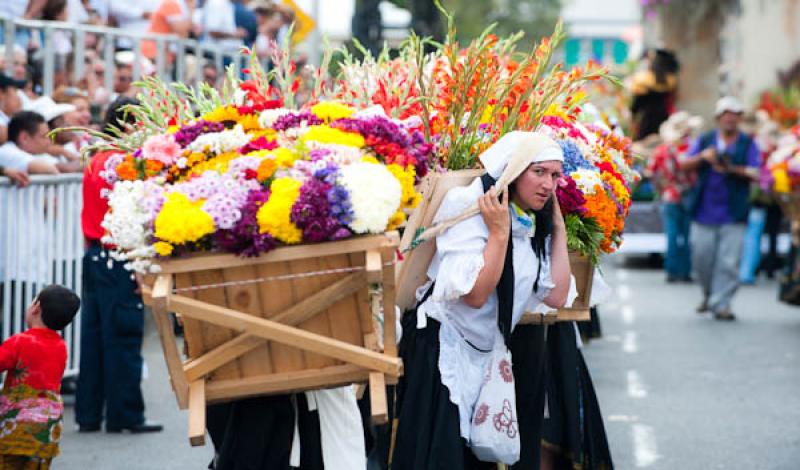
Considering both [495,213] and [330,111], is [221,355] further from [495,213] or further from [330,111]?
[495,213]

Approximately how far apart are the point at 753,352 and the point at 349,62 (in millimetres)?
7175

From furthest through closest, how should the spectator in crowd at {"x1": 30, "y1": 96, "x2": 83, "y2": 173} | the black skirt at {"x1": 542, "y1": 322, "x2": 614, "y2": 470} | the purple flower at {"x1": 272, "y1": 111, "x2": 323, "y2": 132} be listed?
1. the spectator in crowd at {"x1": 30, "y1": 96, "x2": 83, "y2": 173}
2. the black skirt at {"x1": 542, "y1": 322, "x2": 614, "y2": 470}
3. the purple flower at {"x1": 272, "y1": 111, "x2": 323, "y2": 132}

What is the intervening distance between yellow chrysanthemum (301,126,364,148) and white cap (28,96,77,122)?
5.82m

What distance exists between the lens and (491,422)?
6258 mm

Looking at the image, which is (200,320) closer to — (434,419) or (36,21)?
(434,419)

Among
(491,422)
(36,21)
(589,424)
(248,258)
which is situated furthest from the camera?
(36,21)

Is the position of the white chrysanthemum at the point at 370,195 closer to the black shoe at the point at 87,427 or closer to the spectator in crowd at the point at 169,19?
the black shoe at the point at 87,427

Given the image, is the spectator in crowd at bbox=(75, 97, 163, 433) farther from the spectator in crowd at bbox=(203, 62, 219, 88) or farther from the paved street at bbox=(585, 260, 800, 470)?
the spectator in crowd at bbox=(203, 62, 219, 88)

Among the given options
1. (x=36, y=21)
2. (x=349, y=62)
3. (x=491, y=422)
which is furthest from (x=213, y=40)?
(x=491, y=422)

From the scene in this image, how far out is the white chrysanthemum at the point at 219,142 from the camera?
17.7 feet

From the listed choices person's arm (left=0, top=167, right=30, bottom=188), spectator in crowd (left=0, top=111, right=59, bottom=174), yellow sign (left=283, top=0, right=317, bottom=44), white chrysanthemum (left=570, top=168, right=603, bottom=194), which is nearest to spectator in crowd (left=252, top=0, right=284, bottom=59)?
yellow sign (left=283, top=0, right=317, bottom=44)

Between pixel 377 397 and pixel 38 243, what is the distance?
517 centimetres

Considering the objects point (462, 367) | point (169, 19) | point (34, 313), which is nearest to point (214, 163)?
point (462, 367)

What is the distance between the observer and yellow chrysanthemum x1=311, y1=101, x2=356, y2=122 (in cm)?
565
